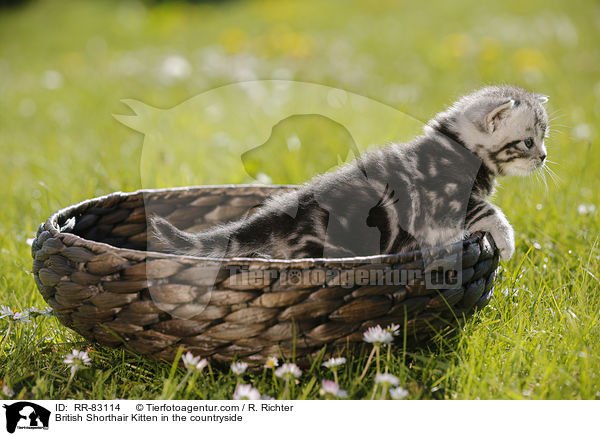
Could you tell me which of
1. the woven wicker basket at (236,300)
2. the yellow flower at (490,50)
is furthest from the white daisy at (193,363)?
the yellow flower at (490,50)

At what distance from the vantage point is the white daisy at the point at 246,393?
1.38 meters

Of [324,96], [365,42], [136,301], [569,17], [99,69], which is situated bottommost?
[136,301]

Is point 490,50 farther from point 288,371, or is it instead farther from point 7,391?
point 7,391

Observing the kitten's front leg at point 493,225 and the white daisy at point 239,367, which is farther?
the kitten's front leg at point 493,225

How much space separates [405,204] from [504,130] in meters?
0.39

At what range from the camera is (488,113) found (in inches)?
70.5

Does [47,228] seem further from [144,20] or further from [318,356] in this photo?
Answer: [144,20]

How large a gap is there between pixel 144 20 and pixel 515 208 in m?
7.88

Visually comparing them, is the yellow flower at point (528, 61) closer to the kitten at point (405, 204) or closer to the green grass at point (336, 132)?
the green grass at point (336, 132)

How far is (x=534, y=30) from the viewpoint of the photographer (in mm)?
5965
